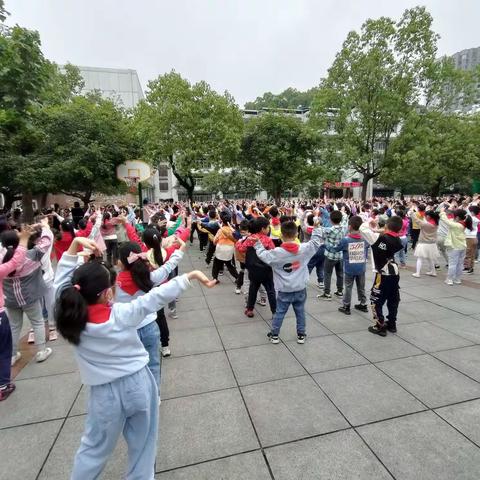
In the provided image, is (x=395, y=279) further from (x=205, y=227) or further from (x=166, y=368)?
(x=205, y=227)

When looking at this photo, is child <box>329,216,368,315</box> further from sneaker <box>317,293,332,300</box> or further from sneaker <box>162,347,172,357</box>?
sneaker <box>162,347,172,357</box>

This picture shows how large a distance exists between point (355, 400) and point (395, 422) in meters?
0.41

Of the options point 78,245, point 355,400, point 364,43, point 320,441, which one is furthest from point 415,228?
point 364,43

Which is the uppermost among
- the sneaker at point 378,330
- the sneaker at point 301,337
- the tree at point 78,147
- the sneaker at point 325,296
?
the tree at point 78,147

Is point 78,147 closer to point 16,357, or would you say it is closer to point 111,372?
point 16,357

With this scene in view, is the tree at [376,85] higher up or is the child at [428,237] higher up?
the tree at [376,85]

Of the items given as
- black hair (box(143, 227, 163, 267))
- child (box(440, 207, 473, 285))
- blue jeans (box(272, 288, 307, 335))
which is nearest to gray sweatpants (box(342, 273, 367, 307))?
blue jeans (box(272, 288, 307, 335))

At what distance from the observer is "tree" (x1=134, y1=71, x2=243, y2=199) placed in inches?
Result: 737

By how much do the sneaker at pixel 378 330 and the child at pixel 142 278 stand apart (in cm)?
332

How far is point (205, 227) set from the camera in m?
8.56

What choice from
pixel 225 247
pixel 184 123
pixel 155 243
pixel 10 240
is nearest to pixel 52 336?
pixel 10 240

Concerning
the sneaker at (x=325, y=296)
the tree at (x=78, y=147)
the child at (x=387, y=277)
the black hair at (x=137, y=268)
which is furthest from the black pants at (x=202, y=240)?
the black hair at (x=137, y=268)

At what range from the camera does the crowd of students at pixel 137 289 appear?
1.80m

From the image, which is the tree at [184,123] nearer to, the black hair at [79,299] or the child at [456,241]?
the child at [456,241]
